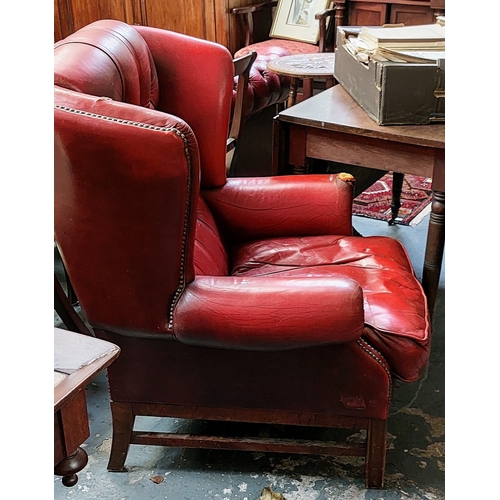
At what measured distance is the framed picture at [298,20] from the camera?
4277mm

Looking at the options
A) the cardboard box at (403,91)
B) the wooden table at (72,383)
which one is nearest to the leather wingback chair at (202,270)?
the cardboard box at (403,91)

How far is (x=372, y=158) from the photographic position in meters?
2.00

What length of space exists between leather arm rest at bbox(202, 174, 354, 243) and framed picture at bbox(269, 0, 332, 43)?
2.58 metres

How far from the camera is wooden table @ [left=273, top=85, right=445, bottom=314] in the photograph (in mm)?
1903

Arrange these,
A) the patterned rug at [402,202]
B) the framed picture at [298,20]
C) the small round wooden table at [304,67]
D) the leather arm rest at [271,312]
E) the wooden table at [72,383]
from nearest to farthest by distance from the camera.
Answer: the wooden table at [72,383], the leather arm rest at [271,312], the small round wooden table at [304,67], the patterned rug at [402,202], the framed picture at [298,20]

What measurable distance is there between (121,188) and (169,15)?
3.52 metres

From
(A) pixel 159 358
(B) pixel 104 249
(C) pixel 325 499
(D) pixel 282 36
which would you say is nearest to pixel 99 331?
(A) pixel 159 358

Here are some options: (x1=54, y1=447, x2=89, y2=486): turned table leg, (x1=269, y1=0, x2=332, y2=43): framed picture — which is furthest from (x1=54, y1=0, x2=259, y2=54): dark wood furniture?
(x1=54, y1=447, x2=89, y2=486): turned table leg

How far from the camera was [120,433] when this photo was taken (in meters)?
1.69

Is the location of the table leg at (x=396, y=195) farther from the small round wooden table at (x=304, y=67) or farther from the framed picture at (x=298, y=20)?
the framed picture at (x=298, y=20)

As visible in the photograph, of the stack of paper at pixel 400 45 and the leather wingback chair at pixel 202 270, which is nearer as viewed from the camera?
the leather wingback chair at pixel 202 270

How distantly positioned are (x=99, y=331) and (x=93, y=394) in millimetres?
553

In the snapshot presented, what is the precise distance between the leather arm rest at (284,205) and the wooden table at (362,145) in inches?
4.5
